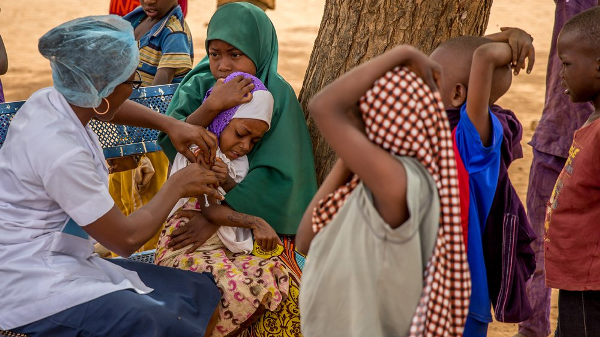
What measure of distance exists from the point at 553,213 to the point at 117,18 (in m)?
1.97

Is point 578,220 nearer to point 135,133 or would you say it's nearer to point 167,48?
point 135,133

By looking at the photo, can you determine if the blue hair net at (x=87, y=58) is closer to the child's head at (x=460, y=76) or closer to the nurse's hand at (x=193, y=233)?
the nurse's hand at (x=193, y=233)

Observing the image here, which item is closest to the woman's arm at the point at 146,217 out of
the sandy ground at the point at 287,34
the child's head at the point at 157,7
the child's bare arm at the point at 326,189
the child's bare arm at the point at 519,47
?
the child's bare arm at the point at 326,189

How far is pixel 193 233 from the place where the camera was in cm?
341

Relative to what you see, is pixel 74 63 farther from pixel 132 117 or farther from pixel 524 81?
pixel 524 81

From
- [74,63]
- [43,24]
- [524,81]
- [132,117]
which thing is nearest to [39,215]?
[74,63]

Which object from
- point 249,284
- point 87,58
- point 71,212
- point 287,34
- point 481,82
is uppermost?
point 481,82

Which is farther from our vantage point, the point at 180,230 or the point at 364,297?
the point at 180,230

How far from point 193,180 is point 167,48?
72.0 inches

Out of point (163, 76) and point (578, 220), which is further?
point (163, 76)

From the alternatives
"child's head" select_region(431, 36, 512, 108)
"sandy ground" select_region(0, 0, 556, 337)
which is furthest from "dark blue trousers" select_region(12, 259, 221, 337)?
"sandy ground" select_region(0, 0, 556, 337)

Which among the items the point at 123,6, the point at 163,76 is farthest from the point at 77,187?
the point at 123,6

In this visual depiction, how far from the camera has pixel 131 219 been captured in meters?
2.91

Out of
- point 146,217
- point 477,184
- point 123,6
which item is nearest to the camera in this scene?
point 477,184
